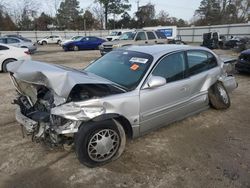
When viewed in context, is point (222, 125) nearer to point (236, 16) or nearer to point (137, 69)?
point (137, 69)

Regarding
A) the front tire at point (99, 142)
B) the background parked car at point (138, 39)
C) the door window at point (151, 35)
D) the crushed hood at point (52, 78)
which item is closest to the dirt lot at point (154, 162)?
the front tire at point (99, 142)

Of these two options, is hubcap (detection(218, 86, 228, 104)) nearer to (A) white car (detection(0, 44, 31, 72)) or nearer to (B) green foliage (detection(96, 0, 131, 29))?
(A) white car (detection(0, 44, 31, 72))

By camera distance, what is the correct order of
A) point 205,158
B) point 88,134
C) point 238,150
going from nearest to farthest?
point 88,134 → point 205,158 → point 238,150

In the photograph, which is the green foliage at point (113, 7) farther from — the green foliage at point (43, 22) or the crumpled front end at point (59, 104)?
the crumpled front end at point (59, 104)

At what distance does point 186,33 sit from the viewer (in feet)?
130

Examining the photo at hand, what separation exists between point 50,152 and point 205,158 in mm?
2261

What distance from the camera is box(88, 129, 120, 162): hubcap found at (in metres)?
3.15

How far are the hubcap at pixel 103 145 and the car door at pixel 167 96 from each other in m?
0.52

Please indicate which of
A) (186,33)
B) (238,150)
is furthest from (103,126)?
(186,33)

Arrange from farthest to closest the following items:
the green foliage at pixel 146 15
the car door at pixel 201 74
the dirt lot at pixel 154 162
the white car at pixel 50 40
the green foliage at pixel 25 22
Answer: the green foliage at pixel 146 15, the green foliage at pixel 25 22, the white car at pixel 50 40, the car door at pixel 201 74, the dirt lot at pixel 154 162

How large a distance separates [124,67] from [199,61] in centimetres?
164

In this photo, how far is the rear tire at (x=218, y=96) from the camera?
5012 mm

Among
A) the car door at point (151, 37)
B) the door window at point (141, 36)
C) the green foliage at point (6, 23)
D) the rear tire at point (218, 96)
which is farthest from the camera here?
the green foliage at point (6, 23)

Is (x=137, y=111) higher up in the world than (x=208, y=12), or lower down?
lower down
